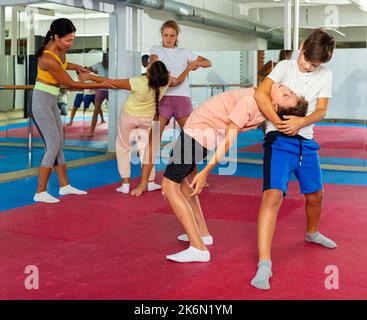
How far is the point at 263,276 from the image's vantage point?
2922 millimetres

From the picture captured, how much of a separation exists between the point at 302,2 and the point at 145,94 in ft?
11.8

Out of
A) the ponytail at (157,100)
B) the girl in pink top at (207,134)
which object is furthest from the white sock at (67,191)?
the girl in pink top at (207,134)

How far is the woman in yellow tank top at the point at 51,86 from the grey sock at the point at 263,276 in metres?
2.42

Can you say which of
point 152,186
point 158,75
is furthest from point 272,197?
point 152,186

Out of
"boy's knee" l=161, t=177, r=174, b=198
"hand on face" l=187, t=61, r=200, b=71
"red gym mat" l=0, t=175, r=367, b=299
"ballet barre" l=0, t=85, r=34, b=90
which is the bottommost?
"red gym mat" l=0, t=175, r=367, b=299

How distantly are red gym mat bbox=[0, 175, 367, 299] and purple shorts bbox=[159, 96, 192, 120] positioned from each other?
857mm

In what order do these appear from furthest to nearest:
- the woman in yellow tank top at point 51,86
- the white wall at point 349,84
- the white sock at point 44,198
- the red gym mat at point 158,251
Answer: the white wall at point 349,84, the white sock at point 44,198, the woman in yellow tank top at point 51,86, the red gym mat at point 158,251

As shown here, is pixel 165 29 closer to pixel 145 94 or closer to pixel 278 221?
pixel 145 94

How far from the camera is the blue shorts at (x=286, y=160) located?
312 centimetres

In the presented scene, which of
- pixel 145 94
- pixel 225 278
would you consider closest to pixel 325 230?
pixel 225 278

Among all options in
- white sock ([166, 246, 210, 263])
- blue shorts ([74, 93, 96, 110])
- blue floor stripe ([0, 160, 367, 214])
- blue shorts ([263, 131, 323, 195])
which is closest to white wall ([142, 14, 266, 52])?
blue shorts ([74, 93, 96, 110])

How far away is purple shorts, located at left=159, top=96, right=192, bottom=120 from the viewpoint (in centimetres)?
552

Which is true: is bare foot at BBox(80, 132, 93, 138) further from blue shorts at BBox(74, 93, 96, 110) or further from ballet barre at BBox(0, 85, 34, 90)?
ballet barre at BBox(0, 85, 34, 90)

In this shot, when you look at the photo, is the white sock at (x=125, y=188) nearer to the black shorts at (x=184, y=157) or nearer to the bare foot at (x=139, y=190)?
the bare foot at (x=139, y=190)
